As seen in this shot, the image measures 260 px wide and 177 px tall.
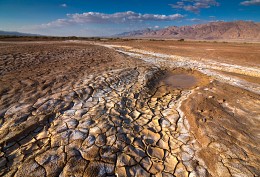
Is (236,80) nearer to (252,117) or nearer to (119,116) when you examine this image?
(252,117)

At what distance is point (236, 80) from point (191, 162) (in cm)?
699

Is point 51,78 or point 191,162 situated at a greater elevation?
point 51,78

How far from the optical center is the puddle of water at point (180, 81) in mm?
7905

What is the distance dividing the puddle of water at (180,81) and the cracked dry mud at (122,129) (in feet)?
2.89

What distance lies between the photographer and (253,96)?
6.43 meters

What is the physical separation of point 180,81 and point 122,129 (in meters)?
5.42

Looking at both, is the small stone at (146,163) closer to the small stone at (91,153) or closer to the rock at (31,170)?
the small stone at (91,153)

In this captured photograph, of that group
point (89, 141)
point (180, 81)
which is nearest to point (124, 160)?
point (89, 141)

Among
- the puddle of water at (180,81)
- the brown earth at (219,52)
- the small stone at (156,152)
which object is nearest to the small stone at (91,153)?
the small stone at (156,152)

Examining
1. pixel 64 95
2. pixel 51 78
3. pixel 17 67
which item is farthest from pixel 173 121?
pixel 17 67

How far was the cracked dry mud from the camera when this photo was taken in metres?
3.16

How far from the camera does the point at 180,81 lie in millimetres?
8516

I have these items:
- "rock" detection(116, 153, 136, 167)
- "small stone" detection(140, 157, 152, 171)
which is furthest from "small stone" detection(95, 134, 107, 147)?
"small stone" detection(140, 157, 152, 171)

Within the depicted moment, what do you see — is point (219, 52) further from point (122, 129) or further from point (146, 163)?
point (146, 163)
